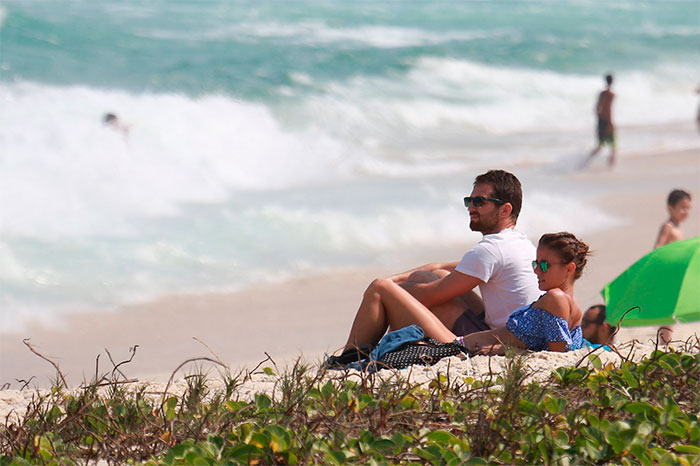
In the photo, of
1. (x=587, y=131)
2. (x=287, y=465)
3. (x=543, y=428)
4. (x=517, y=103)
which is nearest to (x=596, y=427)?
(x=543, y=428)

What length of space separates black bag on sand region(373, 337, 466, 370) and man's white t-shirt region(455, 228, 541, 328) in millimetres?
325

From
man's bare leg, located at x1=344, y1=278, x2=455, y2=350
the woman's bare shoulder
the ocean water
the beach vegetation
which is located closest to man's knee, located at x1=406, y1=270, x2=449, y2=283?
man's bare leg, located at x1=344, y1=278, x2=455, y2=350

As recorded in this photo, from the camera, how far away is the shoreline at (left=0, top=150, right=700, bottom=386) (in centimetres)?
616

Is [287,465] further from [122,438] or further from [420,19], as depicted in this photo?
[420,19]

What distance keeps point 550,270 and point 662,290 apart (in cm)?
88

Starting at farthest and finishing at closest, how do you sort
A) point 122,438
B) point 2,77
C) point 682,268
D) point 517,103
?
point 517,103 → point 2,77 → point 682,268 → point 122,438

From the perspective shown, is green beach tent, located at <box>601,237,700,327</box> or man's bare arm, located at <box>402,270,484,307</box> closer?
man's bare arm, located at <box>402,270,484,307</box>

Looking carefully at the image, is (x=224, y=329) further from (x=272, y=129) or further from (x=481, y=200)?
(x=272, y=129)

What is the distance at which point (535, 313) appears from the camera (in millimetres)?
4078

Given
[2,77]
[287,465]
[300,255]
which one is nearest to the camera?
[287,465]

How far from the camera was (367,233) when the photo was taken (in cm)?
895

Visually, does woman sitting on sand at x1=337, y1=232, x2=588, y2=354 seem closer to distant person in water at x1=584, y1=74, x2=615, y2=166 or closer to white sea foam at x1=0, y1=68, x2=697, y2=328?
white sea foam at x1=0, y1=68, x2=697, y2=328

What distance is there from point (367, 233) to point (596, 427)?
6290mm

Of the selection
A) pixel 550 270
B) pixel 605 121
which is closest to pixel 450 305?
pixel 550 270
